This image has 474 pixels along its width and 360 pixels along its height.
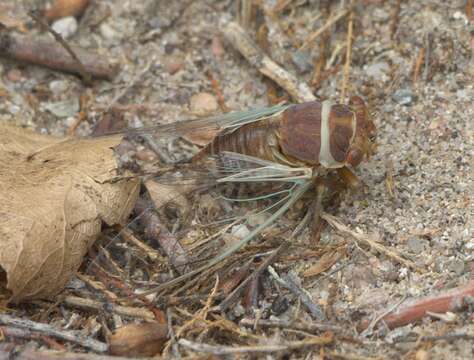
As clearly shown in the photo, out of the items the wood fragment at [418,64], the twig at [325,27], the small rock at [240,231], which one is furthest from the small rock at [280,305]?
the twig at [325,27]

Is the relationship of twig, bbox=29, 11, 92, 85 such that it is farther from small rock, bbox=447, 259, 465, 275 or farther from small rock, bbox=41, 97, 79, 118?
small rock, bbox=447, 259, 465, 275

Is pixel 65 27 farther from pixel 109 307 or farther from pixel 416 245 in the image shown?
pixel 416 245

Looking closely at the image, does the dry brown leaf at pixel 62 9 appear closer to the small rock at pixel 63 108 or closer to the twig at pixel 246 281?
the small rock at pixel 63 108

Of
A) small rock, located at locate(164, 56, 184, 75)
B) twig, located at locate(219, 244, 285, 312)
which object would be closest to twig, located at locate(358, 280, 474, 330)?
twig, located at locate(219, 244, 285, 312)

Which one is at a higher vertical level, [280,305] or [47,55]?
[47,55]

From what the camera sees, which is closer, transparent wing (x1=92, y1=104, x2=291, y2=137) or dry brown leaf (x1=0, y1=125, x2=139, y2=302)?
dry brown leaf (x1=0, y1=125, x2=139, y2=302)

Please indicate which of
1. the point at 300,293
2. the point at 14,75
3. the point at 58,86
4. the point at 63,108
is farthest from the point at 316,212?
the point at 14,75
